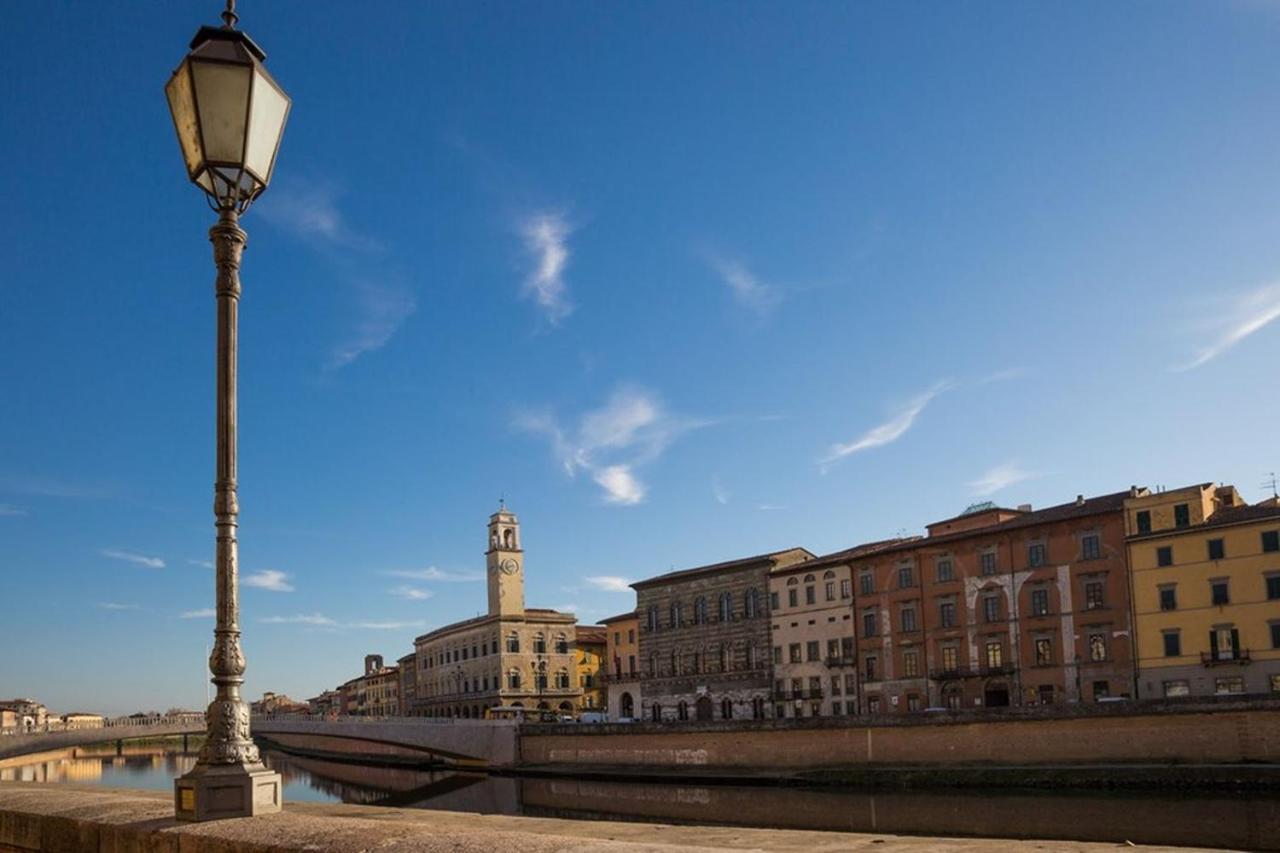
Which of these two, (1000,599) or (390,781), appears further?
(390,781)

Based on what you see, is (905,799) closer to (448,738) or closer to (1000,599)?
(1000,599)

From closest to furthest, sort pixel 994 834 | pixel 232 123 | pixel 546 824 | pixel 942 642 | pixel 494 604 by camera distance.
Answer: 1. pixel 546 824
2. pixel 232 123
3. pixel 994 834
4. pixel 942 642
5. pixel 494 604

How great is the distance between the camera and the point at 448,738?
69.4 m

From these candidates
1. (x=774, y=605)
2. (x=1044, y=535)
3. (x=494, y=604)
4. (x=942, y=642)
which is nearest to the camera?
(x=1044, y=535)

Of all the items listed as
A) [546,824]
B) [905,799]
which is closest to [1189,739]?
[905,799]

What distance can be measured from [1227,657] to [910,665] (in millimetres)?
16503

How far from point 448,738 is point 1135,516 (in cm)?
4213

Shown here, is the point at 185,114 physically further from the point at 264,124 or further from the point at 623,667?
the point at 623,667

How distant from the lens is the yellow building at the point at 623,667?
79.9m

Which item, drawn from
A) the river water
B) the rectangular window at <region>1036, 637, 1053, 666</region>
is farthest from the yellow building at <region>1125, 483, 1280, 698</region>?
the river water

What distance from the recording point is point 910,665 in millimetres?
58500

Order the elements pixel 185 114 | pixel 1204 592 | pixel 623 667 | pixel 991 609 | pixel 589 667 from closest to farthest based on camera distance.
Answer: pixel 185 114, pixel 1204 592, pixel 991 609, pixel 623 667, pixel 589 667

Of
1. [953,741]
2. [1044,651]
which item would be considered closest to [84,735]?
[953,741]

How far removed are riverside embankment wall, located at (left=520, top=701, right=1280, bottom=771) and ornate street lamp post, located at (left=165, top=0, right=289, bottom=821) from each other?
39.1m
